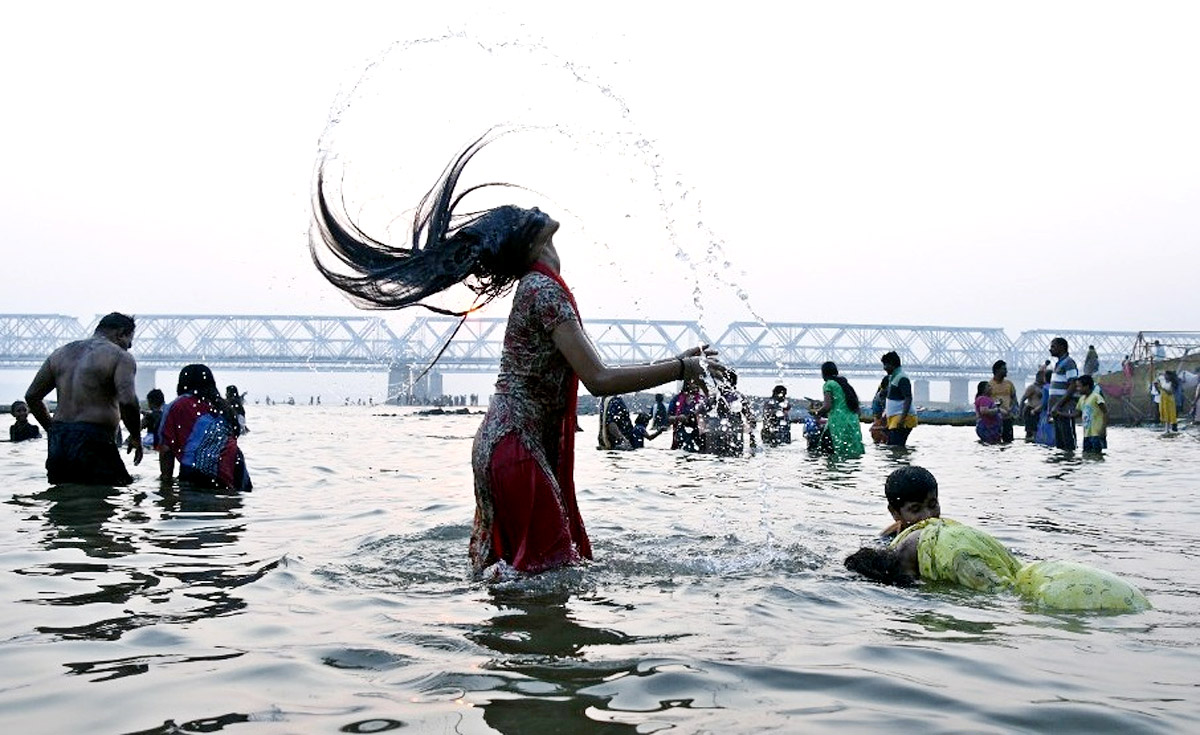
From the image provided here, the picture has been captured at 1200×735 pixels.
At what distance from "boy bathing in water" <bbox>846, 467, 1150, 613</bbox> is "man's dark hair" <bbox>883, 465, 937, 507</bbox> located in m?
0.24

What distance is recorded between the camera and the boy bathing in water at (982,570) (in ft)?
14.7

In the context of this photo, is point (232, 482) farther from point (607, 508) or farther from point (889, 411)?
point (889, 411)

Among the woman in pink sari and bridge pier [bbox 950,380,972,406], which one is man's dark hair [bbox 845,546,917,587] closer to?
the woman in pink sari

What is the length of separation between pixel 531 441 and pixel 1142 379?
35.8 meters

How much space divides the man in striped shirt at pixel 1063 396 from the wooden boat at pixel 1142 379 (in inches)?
718

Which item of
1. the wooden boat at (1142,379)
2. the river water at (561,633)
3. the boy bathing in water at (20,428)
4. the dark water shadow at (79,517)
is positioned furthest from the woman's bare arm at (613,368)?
the wooden boat at (1142,379)

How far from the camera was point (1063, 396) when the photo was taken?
16.9 metres

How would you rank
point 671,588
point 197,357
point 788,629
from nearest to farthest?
point 788,629 < point 671,588 < point 197,357

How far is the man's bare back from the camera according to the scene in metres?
8.69

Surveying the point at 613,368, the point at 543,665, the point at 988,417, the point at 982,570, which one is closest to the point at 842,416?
the point at 988,417

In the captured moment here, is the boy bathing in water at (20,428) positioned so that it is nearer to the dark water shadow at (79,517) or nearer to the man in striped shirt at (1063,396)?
the dark water shadow at (79,517)

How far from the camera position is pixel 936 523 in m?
5.28

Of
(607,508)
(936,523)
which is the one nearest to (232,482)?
(607,508)

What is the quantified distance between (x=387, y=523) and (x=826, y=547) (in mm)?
3164
